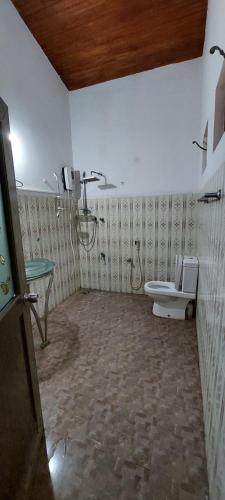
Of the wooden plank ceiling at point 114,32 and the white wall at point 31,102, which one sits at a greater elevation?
the wooden plank ceiling at point 114,32

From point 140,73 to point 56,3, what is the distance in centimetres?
116

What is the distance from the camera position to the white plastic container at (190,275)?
2.43 meters

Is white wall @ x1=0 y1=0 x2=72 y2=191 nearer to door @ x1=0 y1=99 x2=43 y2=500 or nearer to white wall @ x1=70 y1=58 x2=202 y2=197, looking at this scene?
white wall @ x1=70 y1=58 x2=202 y2=197

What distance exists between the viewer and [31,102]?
2475 mm

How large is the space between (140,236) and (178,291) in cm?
101

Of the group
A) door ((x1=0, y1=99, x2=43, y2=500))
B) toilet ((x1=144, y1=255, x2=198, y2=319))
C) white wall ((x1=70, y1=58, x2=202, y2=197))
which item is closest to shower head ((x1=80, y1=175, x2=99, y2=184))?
white wall ((x1=70, y1=58, x2=202, y2=197))

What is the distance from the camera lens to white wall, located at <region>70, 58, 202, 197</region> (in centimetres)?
277

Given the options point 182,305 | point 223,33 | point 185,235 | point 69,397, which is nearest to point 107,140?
point 185,235

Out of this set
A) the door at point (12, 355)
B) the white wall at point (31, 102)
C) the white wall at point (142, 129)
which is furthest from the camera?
the white wall at point (142, 129)

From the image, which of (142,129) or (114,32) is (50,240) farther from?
(114,32)

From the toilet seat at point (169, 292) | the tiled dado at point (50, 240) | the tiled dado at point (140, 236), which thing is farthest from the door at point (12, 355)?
the tiled dado at point (140, 236)

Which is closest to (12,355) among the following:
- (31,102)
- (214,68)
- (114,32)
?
(214,68)

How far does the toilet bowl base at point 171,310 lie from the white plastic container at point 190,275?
0.64 feet

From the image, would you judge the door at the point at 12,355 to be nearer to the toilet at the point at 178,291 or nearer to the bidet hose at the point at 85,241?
the toilet at the point at 178,291
